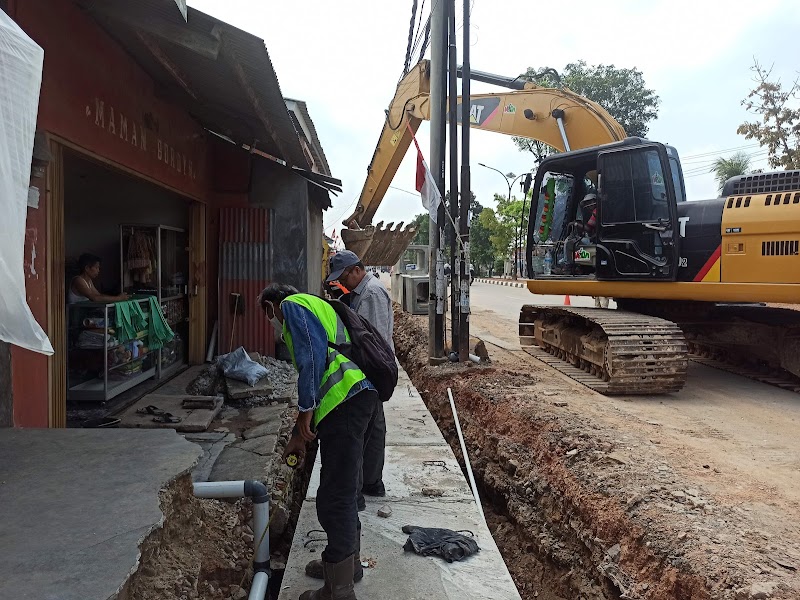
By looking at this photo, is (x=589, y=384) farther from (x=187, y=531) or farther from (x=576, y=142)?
(x=187, y=531)

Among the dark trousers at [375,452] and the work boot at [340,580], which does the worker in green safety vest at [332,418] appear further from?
the dark trousers at [375,452]

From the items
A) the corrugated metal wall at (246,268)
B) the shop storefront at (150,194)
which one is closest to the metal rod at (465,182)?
the shop storefront at (150,194)

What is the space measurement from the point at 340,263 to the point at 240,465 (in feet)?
5.71

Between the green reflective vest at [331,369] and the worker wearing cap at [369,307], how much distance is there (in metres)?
1.02

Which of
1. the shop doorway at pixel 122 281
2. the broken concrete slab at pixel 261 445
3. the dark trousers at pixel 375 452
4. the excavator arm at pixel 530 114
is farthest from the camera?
the excavator arm at pixel 530 114

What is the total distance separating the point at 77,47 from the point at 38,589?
435 centimetres

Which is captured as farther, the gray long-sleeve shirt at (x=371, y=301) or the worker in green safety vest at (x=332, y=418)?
the gray long-sleeve shirt at (x=371, y=301)

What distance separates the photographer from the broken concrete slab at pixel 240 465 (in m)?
4.36

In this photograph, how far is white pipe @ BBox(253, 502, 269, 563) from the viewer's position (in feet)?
11.0

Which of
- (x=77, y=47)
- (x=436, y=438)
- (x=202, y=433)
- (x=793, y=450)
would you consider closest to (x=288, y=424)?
(x=202, y=433)

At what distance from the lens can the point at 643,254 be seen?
735 cm

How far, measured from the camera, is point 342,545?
297 centimetres

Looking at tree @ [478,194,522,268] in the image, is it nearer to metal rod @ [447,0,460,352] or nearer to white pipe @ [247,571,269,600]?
metal rod @ [447,0,460,352]

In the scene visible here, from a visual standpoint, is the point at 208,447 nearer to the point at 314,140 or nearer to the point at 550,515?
the point at 550,515
